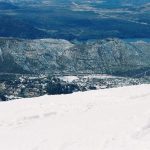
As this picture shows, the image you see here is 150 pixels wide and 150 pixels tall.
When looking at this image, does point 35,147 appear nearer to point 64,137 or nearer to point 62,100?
point 64,137

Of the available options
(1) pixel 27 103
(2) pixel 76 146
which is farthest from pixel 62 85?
(2) pixel 76 146

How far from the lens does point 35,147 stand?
24984 millimetres

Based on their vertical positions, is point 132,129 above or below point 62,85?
above

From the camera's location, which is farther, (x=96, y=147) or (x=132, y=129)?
(x=132, y=129)

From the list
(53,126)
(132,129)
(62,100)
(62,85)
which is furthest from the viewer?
(62,85)

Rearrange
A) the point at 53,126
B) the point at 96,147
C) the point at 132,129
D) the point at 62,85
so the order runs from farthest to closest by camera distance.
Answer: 1. the point at 62,85
2. the point at 53,126
3. the point at 132,129
4. the point at 96,147

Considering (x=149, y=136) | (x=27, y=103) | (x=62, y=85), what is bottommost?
Answer: (x=62, y=85)

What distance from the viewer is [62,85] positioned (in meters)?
189

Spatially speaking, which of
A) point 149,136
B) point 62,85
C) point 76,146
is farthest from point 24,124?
point 62,85

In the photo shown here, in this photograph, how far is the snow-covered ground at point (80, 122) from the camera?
24.7m

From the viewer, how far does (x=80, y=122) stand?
29.2 m

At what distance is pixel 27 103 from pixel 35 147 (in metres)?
10.9

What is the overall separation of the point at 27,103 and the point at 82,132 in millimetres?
9788

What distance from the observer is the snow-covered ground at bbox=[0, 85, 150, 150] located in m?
24.7
